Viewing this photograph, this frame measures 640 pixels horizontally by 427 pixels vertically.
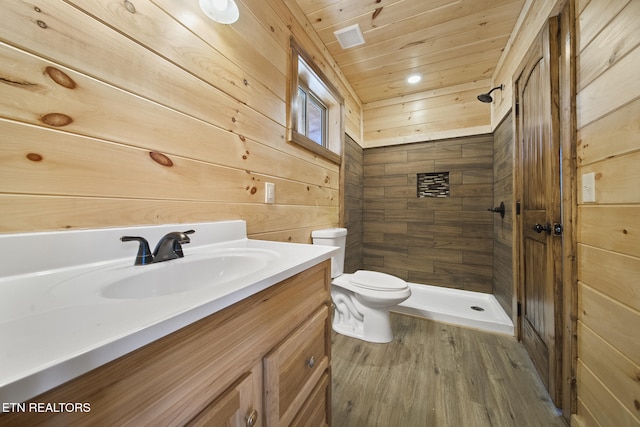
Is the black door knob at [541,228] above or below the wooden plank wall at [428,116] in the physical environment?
below

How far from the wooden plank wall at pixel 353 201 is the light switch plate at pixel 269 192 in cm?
109

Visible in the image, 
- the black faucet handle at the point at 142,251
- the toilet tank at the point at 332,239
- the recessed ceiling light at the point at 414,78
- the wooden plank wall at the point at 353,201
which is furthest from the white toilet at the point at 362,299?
the recessed ceiling light at the point at 414,78

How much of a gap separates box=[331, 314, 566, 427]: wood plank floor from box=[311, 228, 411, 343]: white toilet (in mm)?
83

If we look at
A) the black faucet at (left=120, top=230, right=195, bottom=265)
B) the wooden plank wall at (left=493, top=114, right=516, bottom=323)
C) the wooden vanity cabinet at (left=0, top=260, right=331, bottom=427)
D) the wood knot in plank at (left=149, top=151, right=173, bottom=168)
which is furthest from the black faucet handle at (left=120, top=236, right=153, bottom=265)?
the wooden plank wall at (left=493, top=114, right=516, bottom=323)

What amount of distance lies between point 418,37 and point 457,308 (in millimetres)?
2339

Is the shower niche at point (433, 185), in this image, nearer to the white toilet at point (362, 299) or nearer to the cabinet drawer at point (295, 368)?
the white toilet at point (362, 299)

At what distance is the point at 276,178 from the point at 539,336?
5.80 ft

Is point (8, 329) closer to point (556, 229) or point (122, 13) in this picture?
point (122, 13)

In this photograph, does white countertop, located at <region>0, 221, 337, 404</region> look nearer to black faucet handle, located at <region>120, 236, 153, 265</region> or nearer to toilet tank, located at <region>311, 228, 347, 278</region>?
black faucet handle, located at <region>120, 236, 153, 265</region>

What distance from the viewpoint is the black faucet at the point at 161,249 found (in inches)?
26.5

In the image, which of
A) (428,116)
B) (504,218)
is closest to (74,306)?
(504,218)

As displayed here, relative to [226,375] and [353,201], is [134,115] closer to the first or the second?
[226,375]

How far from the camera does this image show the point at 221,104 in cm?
103

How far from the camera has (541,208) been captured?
130cm
